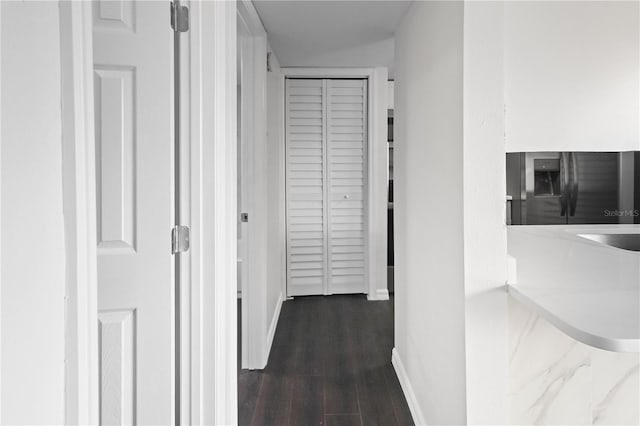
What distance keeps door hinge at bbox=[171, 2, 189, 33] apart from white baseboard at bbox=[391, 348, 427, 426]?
195 centimetres

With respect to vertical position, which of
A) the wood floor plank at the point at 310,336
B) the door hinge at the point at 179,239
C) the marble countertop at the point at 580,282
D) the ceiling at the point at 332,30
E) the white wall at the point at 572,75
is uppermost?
the ceiling at the point at 332,30

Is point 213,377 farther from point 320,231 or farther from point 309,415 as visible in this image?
point 320,231

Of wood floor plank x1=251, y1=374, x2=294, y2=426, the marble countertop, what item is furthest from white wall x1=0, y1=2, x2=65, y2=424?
wood floor plank x1=251, y1=374, x2=294, y2=426

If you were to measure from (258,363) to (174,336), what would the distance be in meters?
1.49

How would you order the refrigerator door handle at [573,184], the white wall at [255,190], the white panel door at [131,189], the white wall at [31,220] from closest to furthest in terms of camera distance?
1. the white wall at [31,220]
2. the white panel door at [131,189]
3. the refrigerator door handle at [573,184]
4. the white wall at [255,190]

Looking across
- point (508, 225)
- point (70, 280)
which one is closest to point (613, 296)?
point (508, 225)

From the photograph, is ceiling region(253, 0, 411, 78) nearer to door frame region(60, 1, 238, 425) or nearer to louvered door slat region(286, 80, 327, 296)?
louvered door slat region(286, 80, 327, 296)

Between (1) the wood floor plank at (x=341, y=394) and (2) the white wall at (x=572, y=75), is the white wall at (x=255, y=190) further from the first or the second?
(2) the white wall at (x=572, y=75)

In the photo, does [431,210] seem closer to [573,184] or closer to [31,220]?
[573,184]

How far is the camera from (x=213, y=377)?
158 centimetres

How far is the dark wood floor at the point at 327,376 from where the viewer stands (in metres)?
2.27

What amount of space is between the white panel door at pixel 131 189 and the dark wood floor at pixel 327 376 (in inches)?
40.5

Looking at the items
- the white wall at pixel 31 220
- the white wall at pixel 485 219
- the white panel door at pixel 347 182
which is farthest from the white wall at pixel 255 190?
the white wall at pixel 31 220

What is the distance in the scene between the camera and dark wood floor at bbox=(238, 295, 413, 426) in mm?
2268
